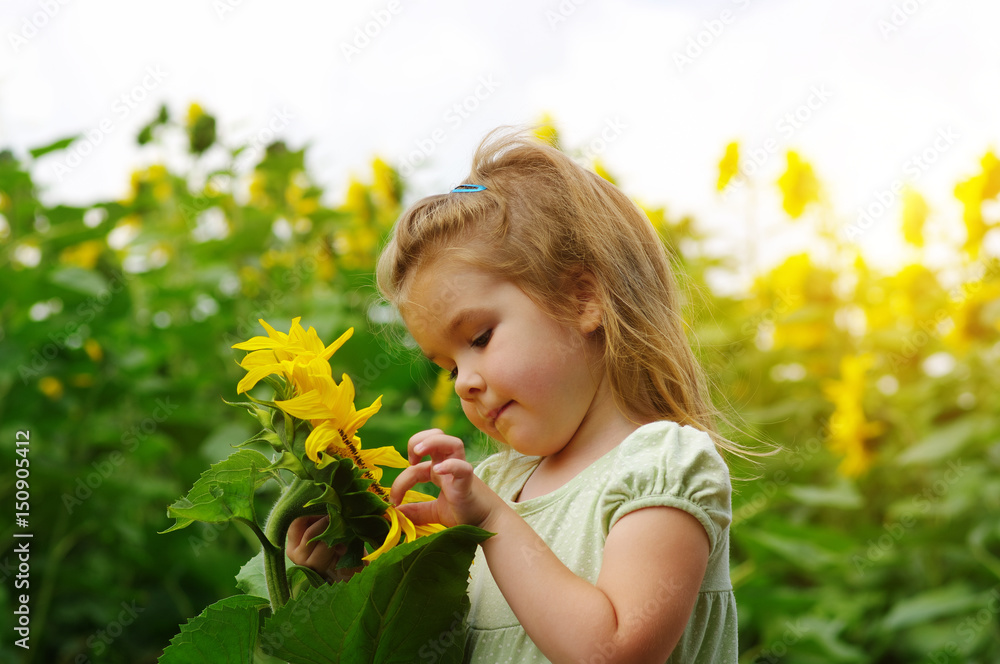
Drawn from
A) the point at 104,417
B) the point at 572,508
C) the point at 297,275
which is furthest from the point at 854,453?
the point at 104,417

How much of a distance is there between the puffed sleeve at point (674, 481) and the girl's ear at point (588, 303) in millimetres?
145

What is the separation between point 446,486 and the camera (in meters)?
0.73

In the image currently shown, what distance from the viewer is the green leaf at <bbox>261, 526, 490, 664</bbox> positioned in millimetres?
648

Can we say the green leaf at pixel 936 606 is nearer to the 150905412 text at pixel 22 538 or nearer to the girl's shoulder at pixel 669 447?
the girl's shoulder at pixel 669 447

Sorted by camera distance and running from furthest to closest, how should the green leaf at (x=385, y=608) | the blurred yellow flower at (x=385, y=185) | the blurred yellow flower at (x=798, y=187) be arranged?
the blurred yellow flower at (x=798, y=187)
the blurred yellow flower at (x=385, y=185)
the green leaf at (x=385, y=608)

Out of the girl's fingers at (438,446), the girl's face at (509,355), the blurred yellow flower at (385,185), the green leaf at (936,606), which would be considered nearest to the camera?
the girl's fingers at (438,446)

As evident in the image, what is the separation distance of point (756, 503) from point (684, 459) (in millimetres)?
1308

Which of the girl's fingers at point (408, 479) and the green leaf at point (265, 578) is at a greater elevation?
the girl's fingers at point (408, 479)

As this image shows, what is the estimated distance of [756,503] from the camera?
1.99 meters

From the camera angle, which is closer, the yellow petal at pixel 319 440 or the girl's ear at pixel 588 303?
the yellow petal at pixel 319 440

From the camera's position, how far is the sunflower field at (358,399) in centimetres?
191

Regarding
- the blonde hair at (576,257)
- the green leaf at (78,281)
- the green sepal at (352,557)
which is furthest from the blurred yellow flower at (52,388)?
the green sepal at (352,557)

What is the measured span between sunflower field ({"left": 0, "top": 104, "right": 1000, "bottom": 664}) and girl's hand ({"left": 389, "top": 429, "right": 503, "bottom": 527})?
0.89 m

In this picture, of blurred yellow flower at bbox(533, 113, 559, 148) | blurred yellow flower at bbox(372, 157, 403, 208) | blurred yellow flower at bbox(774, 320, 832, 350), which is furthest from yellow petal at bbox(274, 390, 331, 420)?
blurred yellow flower at bbox(774, 320, 832, 350)
